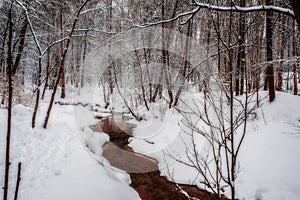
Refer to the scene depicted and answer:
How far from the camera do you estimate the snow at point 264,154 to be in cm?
373

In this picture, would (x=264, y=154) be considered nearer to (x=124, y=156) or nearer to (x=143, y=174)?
(x=143, y=174)

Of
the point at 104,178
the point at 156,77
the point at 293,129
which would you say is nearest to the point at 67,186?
the point at 104,178

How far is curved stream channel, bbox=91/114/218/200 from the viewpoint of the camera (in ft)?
14.2

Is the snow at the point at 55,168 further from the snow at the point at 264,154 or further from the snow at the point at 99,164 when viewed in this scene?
the snow at the point at 264,154

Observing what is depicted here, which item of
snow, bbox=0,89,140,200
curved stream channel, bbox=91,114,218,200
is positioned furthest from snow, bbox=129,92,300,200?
snow, bbox=0,89,140,200

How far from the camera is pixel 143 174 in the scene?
5.34 meters

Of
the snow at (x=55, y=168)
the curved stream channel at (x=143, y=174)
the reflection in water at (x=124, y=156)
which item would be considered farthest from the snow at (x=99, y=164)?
the reflection in water at (x=124, y=156)

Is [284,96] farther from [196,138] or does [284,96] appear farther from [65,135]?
[65,135]

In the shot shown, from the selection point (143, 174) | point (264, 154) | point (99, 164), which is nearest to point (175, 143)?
point (143, 174)

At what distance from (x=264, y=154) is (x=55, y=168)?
4.77m

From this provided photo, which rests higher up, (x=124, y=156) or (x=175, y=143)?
(x=175, y=143)

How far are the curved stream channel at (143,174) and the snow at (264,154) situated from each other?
0.25m

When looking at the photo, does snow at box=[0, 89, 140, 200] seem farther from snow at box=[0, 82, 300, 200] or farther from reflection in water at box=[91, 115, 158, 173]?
reflection in water at box=[91, 115, 158, 173]

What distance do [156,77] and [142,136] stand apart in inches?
164
